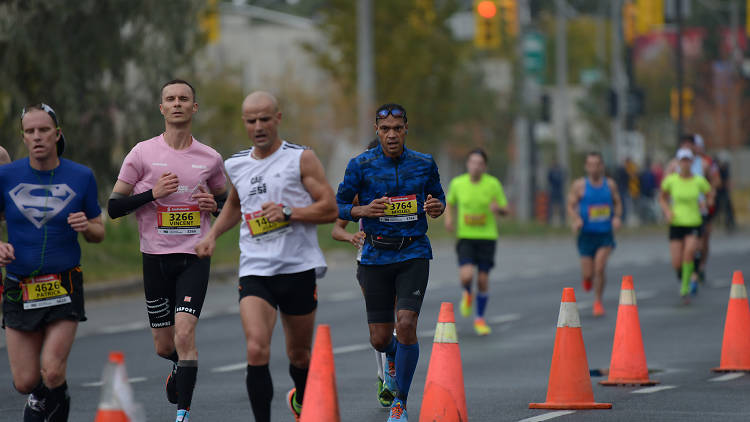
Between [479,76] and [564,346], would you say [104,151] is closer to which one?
[564,346]

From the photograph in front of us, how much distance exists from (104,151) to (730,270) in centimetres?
1070

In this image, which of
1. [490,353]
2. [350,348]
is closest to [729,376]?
[490,353]

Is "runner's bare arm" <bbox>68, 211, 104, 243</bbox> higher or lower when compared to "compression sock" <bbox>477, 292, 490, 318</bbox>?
higher

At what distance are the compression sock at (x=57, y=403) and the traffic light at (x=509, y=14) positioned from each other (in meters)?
31.9

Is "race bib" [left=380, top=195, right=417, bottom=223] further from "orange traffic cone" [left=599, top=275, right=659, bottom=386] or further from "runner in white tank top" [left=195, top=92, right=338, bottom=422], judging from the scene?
"orange traffic cone" [left=599, top=275, right=659, bottom=386]

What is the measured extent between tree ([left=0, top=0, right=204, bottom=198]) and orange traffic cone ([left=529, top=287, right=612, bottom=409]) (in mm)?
12902

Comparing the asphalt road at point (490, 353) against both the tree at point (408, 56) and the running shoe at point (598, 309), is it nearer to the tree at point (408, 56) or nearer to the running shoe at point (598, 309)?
the running shoe at point (598, 309)

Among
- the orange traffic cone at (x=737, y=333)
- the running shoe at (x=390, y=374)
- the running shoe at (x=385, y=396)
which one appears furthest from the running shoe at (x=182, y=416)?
the orange traffic cone at (x=737, y=333)

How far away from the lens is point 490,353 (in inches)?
568

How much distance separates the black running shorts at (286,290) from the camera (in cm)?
830

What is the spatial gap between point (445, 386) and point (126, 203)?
2.19m

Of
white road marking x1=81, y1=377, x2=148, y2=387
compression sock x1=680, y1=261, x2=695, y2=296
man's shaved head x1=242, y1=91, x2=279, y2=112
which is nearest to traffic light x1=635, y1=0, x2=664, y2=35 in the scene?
compression sock x1=680, y1=261, x2=695, y2=296

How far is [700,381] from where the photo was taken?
463 inches

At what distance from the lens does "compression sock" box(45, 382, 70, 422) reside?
8.05 metres
